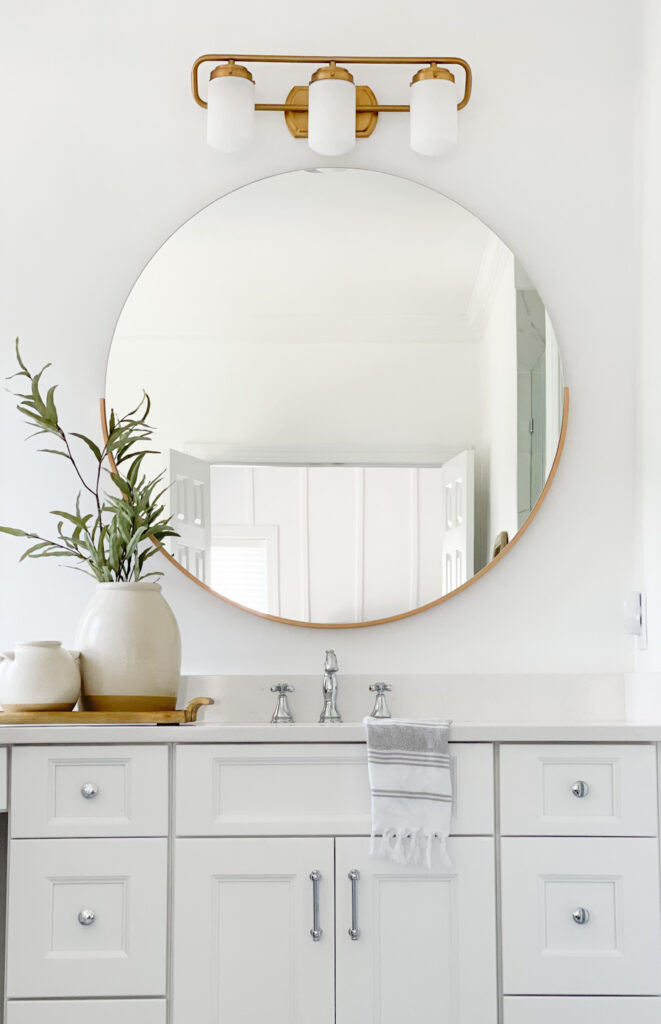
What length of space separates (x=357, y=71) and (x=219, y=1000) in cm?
199

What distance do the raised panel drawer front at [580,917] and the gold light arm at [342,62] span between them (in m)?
1.62

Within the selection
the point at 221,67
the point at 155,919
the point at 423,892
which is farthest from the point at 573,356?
the point at 155,919

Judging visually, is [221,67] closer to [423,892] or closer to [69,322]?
[69,322]

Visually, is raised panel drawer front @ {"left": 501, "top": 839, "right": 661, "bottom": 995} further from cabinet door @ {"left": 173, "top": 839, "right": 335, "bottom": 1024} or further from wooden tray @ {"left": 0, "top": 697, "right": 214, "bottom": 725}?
wooden tray @ {"left": 0, "top": 697, "right": 214, "bottom": 725}

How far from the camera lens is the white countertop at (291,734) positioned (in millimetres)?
1931

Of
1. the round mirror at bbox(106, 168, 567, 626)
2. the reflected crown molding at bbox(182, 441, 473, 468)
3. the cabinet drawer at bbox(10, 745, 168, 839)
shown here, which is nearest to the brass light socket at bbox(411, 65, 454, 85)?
the round mirror at bbox(106, 168, 567, 626)

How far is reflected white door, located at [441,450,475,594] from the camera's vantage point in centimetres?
239

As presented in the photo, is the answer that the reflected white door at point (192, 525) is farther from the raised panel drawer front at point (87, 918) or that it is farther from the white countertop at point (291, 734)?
the raised panel drawer front at point (87, 918)

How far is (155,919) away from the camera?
190 cm

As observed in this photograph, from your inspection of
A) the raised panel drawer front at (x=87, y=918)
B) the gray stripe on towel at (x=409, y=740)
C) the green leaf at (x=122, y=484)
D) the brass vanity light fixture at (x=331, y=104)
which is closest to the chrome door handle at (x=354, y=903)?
the gray stripe on towel at (x=409, y=740)

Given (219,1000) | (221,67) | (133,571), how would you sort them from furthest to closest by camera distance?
(221,67) → (133,571) → (219,1000)

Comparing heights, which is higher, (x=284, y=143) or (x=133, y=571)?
(x=284, y=143)

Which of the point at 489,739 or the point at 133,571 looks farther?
the point at 133,571

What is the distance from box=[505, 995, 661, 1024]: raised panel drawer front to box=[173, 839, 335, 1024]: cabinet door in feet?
1.08
